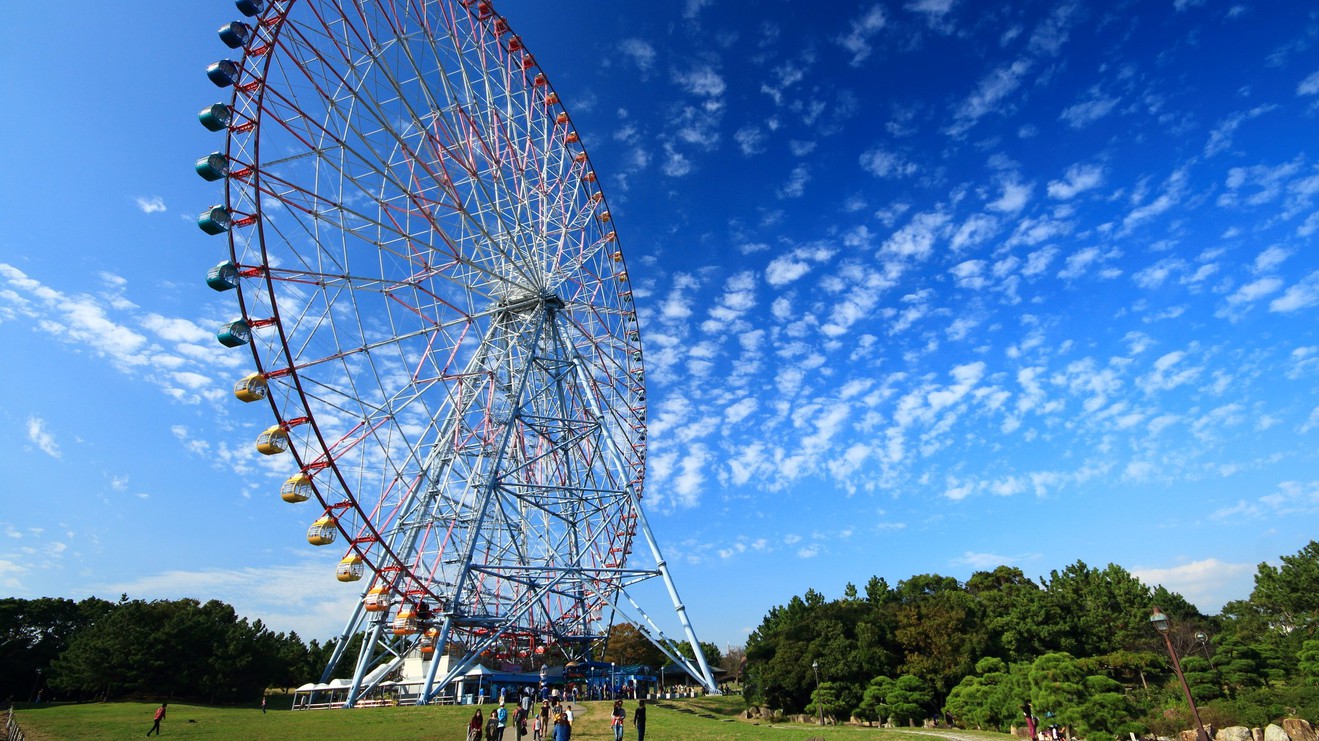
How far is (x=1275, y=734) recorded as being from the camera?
78.1 feet

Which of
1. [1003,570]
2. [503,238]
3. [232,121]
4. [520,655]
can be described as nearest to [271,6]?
[232,121]

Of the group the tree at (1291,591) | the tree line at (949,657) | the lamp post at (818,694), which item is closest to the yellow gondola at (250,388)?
the tree line at (949,657)

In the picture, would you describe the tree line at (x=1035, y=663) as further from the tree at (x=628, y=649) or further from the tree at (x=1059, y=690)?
the tree at (x=628, y=649)

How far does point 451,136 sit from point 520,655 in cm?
2768

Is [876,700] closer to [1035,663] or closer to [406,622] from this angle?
[1035,663]

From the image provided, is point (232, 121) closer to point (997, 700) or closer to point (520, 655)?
point (520, 655)

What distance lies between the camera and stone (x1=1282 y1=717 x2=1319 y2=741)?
2370 centimetres

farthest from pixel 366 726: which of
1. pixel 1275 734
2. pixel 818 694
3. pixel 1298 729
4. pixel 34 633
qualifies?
pixel 34 633

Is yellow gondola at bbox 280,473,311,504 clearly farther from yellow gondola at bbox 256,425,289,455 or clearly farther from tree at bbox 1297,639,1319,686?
tree at bbox 1297,639,1319,686

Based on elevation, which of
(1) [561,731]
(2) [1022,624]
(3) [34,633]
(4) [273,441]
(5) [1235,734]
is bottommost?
(5) [1235,734]

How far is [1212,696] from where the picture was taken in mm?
32688

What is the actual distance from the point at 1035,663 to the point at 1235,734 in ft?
23.6

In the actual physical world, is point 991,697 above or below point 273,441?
Answer: below

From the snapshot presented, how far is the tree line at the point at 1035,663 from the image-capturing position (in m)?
25.2
